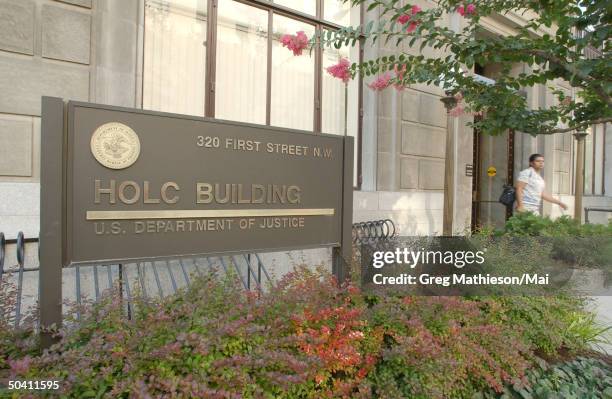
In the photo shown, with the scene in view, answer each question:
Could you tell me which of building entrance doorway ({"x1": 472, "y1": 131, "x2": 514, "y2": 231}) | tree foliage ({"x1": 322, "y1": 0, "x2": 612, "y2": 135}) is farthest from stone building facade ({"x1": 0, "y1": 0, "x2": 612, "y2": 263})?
tree foliage ({"x1": 322, "y1": 0, "x2": 612, "y2": 135})

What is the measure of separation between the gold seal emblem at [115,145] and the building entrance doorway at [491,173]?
10.5m

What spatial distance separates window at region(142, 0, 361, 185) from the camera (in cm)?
607

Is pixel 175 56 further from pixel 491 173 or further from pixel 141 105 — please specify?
pixel 491 173

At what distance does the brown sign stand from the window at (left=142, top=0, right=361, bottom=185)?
10.1 ft

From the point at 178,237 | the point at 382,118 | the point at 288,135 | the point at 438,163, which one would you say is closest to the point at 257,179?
the point at 288,135

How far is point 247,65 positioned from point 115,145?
173 inches

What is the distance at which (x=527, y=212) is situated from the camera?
7.45 m

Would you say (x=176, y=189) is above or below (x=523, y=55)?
below

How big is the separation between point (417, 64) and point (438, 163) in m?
4.00

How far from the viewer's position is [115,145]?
9.34 feet

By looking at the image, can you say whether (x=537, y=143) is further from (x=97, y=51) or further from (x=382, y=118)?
(x=97, y=51)

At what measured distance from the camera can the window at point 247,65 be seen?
239 inches

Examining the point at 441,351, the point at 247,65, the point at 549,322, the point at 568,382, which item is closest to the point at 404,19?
the point at 247,65

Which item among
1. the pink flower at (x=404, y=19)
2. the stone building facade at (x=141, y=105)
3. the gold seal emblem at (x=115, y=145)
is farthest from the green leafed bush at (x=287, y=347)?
the pink flower at (x=404, y=19)
